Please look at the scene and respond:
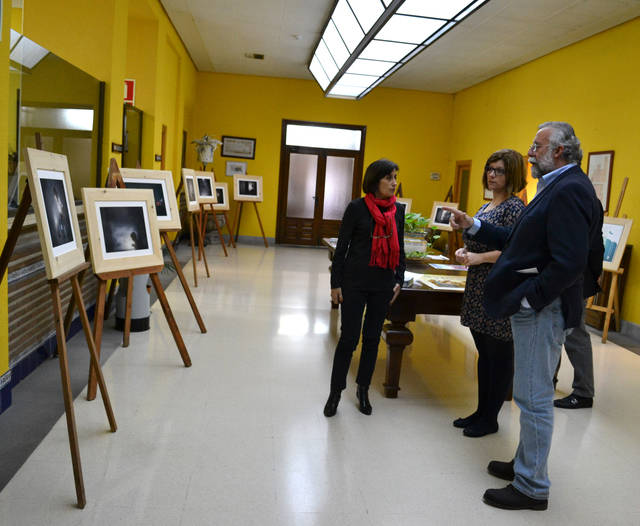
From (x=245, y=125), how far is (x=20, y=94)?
9.33 metres

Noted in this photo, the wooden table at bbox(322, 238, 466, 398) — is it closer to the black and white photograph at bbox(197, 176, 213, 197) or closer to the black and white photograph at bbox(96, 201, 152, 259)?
the black and white photograph at bbox(96, 201, 152, 259)

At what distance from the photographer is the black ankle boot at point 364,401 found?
11.9 ft

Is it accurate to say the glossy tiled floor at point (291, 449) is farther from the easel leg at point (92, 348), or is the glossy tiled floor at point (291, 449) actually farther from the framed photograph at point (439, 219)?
the framed photograph at point (439, 219)

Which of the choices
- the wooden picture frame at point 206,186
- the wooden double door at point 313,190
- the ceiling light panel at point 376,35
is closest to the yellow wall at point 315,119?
the wooden double door at point 313,190

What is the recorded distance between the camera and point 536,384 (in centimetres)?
259

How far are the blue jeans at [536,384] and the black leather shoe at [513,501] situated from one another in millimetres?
24

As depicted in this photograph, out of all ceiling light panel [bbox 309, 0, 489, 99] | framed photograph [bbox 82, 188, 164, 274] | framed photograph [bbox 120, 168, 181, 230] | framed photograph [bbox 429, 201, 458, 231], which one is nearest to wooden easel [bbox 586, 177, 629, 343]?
ceiling light panel [bbox 309, 0, 489, 99]

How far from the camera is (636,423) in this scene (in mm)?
3871

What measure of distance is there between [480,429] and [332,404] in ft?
2.95

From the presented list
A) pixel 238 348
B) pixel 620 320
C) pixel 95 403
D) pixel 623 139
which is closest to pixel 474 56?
pixel 623 139

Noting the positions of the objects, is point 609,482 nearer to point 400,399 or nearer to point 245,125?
point 400,399

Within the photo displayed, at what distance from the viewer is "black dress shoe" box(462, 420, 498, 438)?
343 centimetres

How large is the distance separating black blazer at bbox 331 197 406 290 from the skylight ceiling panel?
279cm

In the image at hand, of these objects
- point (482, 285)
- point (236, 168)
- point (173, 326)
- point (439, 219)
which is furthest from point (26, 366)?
point (236, 168)
